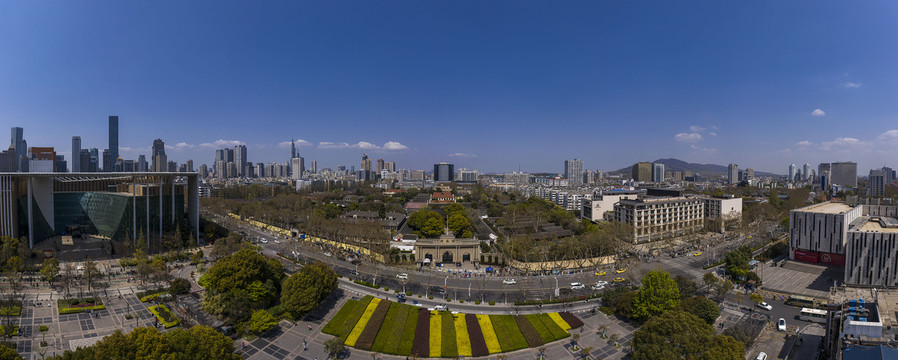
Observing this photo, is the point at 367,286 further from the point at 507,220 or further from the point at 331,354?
the point at 507,220

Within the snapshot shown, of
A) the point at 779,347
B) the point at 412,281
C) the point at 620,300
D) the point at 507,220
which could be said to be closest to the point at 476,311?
the point at 412,281

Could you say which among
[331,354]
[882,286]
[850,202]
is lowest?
[331,354]

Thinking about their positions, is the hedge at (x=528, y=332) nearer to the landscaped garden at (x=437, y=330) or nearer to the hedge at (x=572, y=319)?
the landscaped garden at (x=437, y=330)

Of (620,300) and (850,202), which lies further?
(850,202)

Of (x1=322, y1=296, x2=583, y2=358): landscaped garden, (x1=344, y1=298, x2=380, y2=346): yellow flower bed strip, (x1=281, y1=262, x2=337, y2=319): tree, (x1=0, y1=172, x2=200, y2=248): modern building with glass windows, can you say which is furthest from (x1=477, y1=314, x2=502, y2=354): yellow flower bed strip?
(x1=0, y1=172, x2=200, y2=248): modern building with glass windows

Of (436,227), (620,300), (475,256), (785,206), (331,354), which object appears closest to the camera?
(331,354)

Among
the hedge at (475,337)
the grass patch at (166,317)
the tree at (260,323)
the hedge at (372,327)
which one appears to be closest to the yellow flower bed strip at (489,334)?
the hedge at (475,337)
